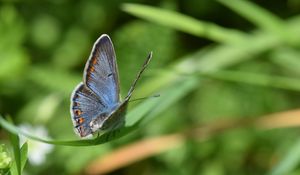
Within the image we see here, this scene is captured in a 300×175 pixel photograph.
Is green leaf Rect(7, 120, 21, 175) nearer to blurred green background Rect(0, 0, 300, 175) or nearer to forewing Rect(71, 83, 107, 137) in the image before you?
forewing Rect(71, 83, 107, 137)

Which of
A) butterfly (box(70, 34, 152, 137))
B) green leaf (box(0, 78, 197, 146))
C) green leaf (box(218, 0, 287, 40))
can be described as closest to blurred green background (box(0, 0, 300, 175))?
green leaf (box(218, 0, 287, 40))

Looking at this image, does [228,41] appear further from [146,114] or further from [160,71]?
[146,114]

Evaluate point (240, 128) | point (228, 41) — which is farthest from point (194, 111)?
point (228, 41)

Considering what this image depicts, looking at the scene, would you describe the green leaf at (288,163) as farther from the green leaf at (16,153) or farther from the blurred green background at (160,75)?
the green leaf at (16,153)

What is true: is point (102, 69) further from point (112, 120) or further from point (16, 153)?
point (16, 153)

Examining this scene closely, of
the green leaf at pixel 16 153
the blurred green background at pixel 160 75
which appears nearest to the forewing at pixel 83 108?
the green leaf at pixel 16 153
